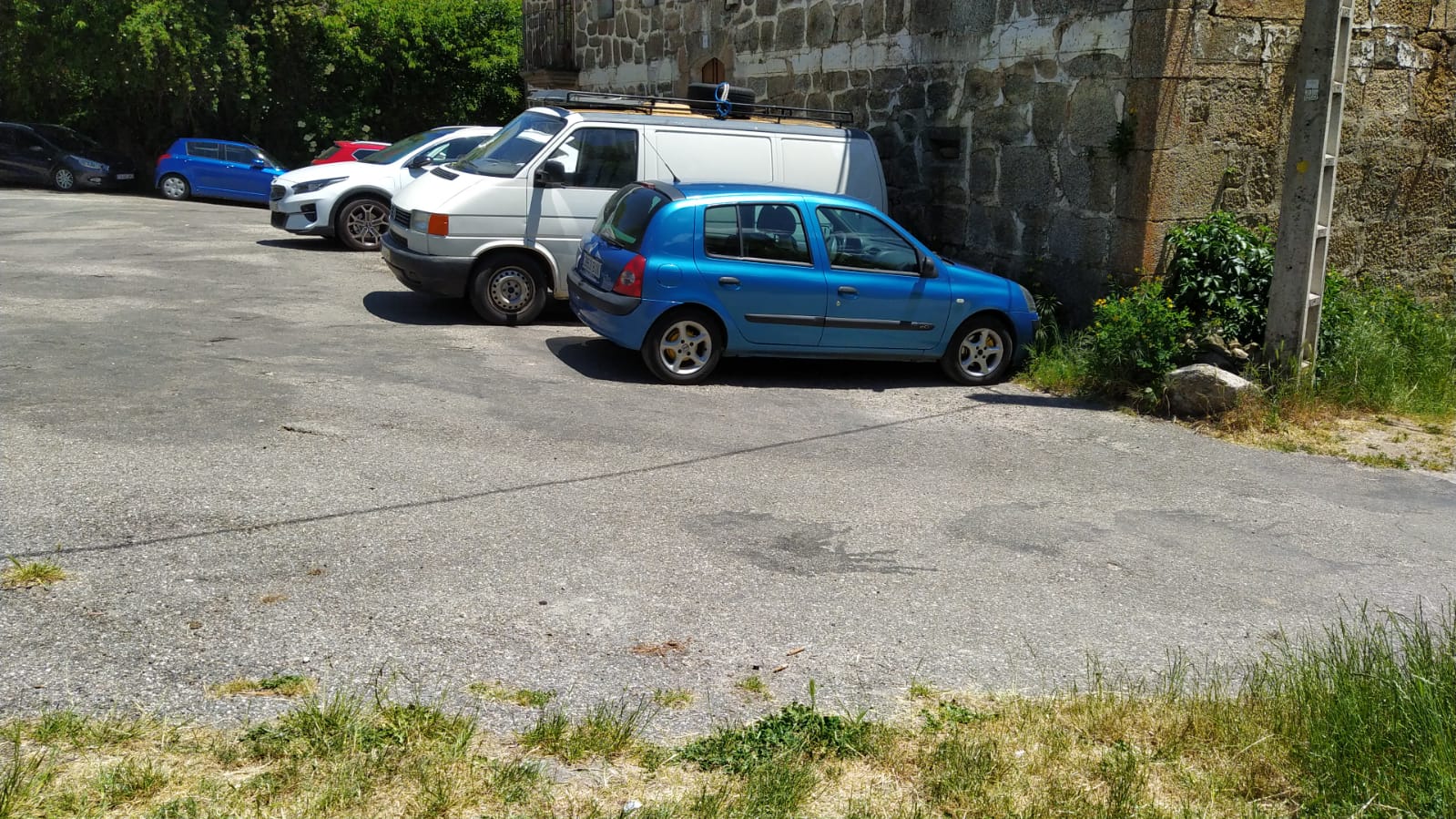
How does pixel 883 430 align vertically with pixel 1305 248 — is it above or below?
below

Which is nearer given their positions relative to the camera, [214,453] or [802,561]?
[802,561]

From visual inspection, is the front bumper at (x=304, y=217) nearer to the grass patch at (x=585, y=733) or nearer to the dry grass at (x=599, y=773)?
the dry grass at (x=599, y=773)

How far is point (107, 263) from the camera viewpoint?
1380 centimetres

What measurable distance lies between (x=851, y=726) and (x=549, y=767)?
1023mm

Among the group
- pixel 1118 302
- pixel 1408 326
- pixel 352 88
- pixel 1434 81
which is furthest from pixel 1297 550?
pixel 352 88

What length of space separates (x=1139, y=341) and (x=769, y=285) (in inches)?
116

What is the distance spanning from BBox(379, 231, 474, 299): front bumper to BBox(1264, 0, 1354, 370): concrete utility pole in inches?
264

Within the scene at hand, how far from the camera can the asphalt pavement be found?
15.3ft

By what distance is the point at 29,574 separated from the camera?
4980 millimetres

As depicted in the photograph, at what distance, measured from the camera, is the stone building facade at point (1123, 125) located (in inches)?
414

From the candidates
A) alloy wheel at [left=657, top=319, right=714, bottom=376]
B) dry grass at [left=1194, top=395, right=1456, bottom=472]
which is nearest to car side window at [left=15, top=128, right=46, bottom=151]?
alloy wheel at [left=657, top=319, right=714, bottom=376]

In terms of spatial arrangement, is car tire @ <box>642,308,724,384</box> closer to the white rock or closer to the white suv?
the white rock

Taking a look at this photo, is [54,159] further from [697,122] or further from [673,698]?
[673,698]

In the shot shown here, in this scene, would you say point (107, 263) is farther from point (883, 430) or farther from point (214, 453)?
point (883, 430)
